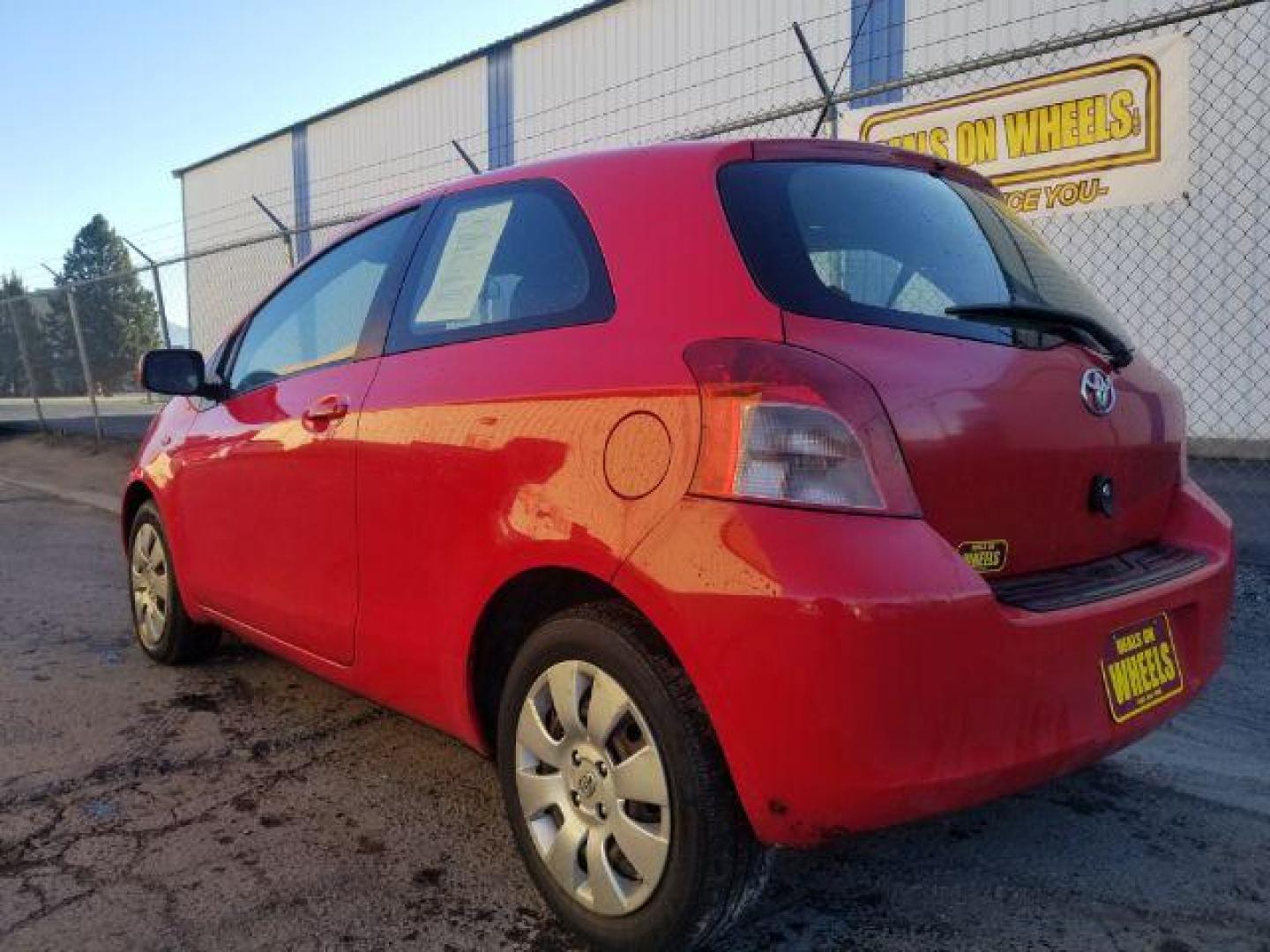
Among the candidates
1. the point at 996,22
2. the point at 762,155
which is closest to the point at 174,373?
the point at 762,155

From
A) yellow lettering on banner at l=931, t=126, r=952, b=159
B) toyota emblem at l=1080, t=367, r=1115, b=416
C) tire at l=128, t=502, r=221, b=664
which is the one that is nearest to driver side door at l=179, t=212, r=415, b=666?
tire at l=128, t=502, r=221, b=664

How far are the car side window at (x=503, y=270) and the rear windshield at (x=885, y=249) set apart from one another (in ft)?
1.20

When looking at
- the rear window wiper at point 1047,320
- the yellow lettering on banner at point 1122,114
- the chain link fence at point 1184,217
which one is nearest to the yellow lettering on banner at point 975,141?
the yellow lettering on banner at point 1122,114

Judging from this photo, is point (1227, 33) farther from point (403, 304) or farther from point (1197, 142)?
point (403, 304)

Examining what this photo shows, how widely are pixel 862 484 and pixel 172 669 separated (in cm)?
335

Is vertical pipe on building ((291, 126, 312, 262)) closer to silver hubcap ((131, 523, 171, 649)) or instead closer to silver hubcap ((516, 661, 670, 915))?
silver hubcap ((131, 523, 171, 649))

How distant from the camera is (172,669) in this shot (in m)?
4.15

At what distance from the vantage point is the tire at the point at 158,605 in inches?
157

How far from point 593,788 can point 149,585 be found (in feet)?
9.15

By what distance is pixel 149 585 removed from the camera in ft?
13.6

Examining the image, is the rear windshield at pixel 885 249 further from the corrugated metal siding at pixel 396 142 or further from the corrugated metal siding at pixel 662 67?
the corrugated metal siding at pixel 396 142

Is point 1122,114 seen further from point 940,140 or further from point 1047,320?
point 1047,320

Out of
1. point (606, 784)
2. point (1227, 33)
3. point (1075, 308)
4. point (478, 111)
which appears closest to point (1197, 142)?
point (1227, 33)

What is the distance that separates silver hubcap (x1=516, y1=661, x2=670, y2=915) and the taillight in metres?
0.50
